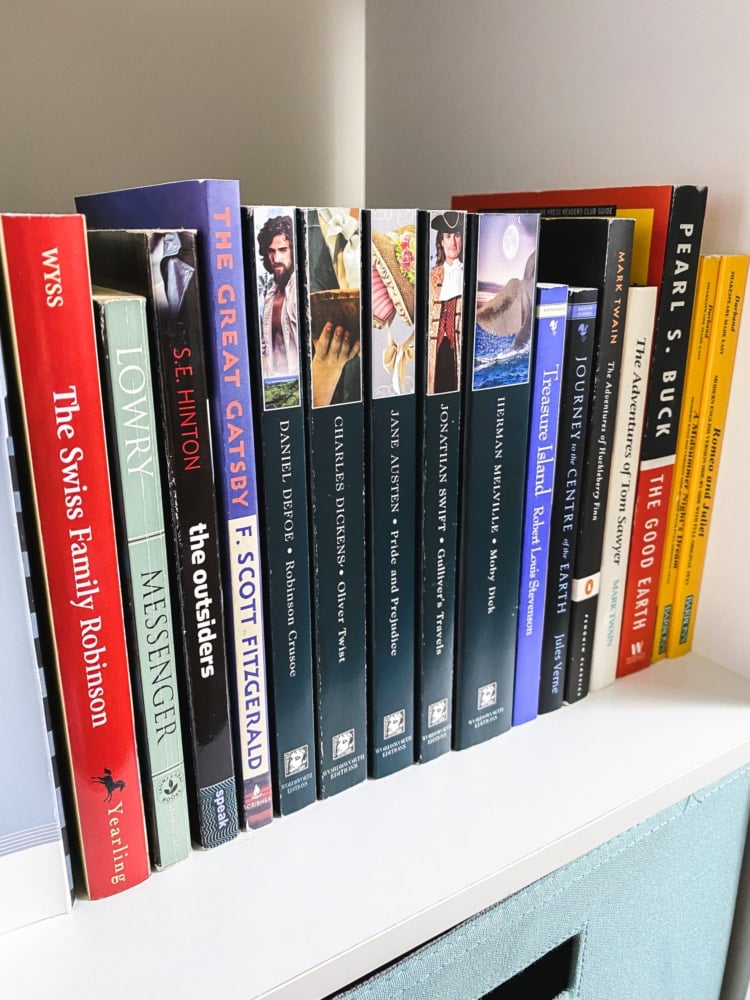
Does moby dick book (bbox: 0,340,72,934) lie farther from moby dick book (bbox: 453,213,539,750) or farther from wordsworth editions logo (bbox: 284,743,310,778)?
moby dick book (bbox: 453,213,539,750)

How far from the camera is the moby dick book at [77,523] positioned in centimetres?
36

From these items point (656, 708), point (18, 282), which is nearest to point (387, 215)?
point (18, 282)

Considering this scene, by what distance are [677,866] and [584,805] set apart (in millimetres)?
130

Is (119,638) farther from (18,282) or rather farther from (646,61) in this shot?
(646,61)

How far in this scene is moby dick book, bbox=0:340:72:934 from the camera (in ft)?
1.24

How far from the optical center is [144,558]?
0.42 metres

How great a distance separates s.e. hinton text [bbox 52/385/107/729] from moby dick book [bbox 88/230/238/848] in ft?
0.11

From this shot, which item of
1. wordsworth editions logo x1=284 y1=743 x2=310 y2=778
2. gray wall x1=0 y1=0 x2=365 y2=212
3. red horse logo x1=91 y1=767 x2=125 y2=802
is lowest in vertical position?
wordsworth editions logo x1=284 y1=743 x2=310 y2=778

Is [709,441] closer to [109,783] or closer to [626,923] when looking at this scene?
[626,923]

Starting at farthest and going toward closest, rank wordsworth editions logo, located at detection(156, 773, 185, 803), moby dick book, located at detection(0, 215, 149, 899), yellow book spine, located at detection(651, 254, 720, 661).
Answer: yellow book spine, located at detection(651, 254, 720, 661) < wordsworth editions logo, located at detection(156, 773, 185, 803) < moby dick book, located at detection(0, 215, 149, 899)

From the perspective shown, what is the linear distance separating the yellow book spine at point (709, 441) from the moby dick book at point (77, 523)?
0.44m

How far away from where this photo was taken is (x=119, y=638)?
421mm

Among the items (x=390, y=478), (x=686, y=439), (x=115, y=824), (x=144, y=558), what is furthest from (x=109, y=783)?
(x=686, y=439)

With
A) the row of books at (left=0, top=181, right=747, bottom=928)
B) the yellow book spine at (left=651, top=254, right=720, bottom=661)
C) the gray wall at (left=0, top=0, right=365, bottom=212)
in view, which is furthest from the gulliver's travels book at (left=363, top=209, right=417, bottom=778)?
the gray wall at (left=0, top=0, right=365, bottom=212)
